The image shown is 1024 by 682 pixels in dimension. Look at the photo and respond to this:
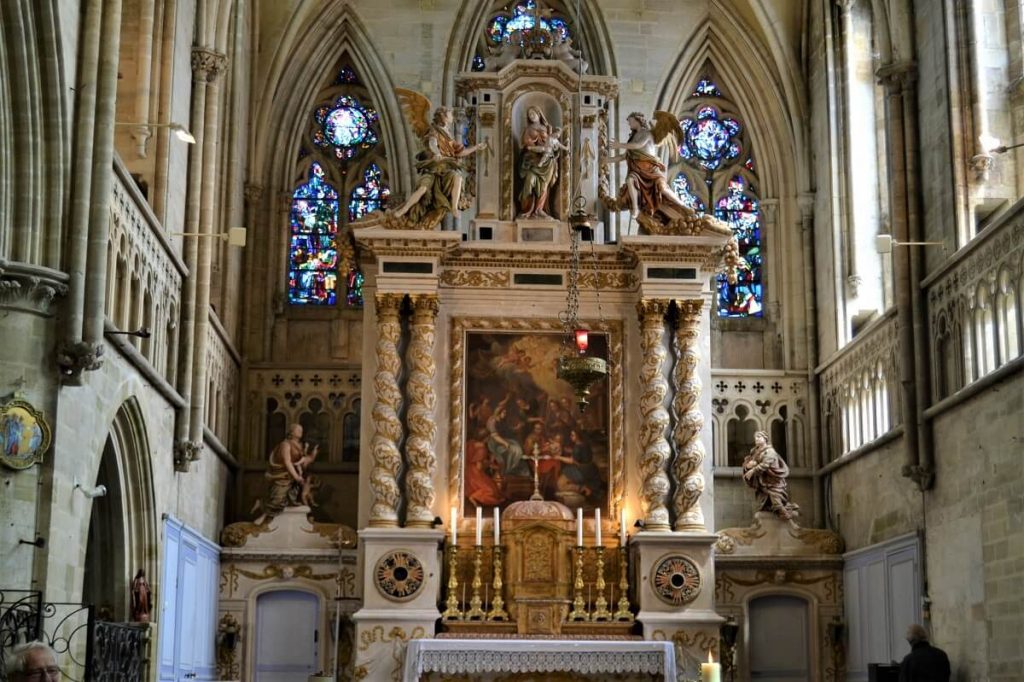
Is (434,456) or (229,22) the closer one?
(434,456)

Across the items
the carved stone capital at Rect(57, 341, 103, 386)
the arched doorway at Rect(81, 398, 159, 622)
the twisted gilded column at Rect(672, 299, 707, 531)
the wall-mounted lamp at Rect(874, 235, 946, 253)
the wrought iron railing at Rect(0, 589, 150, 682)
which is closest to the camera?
the wrought iron railing at Rect(0, 589, 150, 682)

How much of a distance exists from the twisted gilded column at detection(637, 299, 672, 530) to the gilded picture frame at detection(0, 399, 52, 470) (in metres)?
9.17

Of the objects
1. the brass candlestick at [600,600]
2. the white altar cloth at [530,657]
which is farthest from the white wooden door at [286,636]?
the brass candlestick at [600,600]

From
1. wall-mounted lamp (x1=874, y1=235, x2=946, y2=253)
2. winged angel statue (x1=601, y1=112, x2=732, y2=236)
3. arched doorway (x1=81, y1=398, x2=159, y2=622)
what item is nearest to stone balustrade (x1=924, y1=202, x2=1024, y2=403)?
wall-mounted lamp (x1=874, y1=235, x2=946, y2=253)

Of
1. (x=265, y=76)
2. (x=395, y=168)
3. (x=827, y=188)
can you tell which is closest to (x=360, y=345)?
(x=395, y=168)

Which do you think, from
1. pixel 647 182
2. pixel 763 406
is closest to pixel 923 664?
pixel 647 182

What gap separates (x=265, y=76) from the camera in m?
25.5

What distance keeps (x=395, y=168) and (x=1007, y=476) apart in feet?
41.8

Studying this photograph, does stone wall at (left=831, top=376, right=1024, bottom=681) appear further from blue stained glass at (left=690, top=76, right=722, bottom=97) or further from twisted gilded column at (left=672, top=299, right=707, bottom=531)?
blue stained glass at (left=690, top=76, right=722, bottom=97)

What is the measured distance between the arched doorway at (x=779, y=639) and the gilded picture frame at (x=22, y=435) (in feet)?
37.8

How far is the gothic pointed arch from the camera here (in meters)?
26.1

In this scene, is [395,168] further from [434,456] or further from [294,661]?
[294,661]

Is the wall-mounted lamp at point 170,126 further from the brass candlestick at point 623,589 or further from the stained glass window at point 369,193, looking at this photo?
the stained glass window at point 369,193

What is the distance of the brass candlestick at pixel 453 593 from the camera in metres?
20.1
